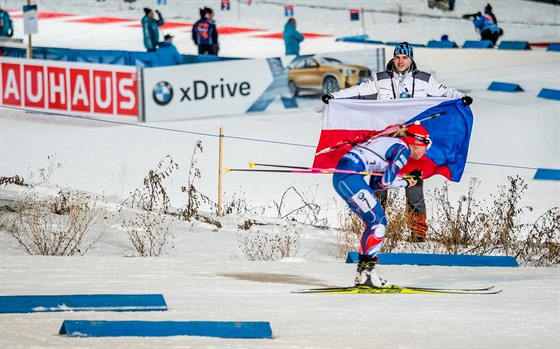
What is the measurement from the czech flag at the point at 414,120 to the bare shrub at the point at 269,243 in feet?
5.55

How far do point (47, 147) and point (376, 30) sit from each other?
69.0 ft

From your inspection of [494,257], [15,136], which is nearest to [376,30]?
[15,136]

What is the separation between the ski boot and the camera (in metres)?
12.3

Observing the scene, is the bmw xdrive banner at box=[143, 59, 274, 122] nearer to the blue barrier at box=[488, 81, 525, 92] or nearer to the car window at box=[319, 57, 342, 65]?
the car window at box=[319, 57, 342, 65]

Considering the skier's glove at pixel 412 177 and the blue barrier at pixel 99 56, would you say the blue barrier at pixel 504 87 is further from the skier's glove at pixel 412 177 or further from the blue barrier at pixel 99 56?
the skier's glove at pixel 412 177

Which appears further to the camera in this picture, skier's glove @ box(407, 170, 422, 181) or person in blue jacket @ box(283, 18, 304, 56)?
person in blue jacket @ box(283, 18, 304, 56)

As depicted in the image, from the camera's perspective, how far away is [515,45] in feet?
122

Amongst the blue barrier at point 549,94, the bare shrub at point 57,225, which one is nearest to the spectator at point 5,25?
the blue barrier at point 549,94

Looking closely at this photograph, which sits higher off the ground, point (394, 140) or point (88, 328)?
point (394, 140)

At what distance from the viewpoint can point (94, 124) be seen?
2630cm

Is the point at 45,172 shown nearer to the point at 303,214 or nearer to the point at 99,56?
the point at 303,214

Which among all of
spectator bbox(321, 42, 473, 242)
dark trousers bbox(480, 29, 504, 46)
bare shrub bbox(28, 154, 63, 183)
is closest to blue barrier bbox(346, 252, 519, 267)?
spectator bbox(321, 42, 473, 242)

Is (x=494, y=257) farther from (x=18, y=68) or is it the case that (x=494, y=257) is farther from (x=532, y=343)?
(x=18, y=68)

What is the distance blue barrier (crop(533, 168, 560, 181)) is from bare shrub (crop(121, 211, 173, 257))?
7.32m
